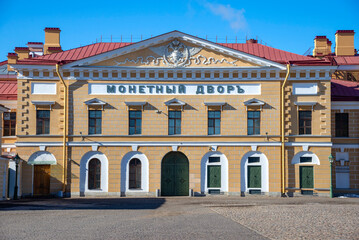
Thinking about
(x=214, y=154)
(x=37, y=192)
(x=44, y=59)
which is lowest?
(x=37, y=192)

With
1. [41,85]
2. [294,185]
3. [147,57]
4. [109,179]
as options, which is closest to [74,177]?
[109,179]

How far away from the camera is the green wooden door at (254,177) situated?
3328cm

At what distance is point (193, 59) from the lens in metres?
33.6

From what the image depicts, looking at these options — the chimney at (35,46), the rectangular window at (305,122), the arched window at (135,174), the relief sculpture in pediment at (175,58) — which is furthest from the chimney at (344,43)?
the chimney at (35,46)

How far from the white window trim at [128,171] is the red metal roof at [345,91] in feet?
43.3

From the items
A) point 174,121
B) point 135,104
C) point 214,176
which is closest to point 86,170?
point 135,104

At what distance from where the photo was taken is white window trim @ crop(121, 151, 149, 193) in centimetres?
3319

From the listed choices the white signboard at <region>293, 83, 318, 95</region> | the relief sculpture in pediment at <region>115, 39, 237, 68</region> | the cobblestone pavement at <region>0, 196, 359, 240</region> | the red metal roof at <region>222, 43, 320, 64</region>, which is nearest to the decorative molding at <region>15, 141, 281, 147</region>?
the white signboard at <region>293, 83, 318, 95</region>

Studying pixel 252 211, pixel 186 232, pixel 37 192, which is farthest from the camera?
pixel 37 192

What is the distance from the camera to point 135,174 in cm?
3334

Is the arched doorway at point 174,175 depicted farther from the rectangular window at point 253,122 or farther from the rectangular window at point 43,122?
the rectangular window at point 43,122

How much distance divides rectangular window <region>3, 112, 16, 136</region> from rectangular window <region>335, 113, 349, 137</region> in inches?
861

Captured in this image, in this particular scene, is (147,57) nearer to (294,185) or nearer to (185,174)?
(185,174)

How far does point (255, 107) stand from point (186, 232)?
1883 centimetres
